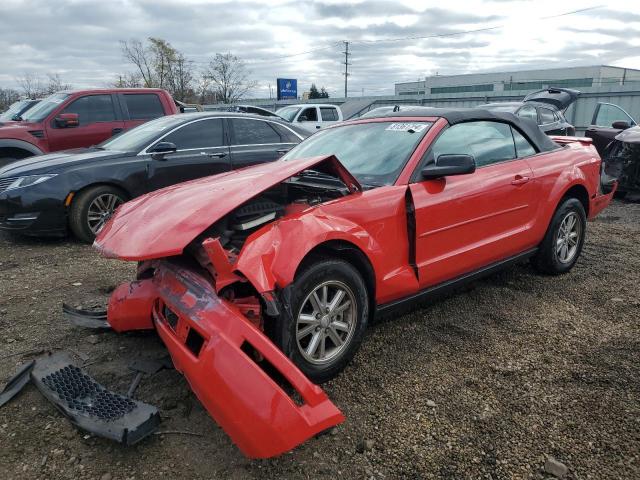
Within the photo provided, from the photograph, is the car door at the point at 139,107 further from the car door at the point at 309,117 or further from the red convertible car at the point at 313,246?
the car door at the point at 309,117

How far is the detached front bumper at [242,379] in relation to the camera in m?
2.00

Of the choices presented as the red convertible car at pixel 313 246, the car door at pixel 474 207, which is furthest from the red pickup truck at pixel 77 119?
the car door at pixel 474 207

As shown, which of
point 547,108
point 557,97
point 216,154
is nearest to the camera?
point 216,154

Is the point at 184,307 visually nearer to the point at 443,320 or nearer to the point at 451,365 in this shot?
the point at 451,365

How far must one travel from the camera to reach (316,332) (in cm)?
270

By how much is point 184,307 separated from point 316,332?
0.73 m

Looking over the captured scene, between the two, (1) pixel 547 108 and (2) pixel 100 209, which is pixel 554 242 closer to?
(2) pixel 100 209

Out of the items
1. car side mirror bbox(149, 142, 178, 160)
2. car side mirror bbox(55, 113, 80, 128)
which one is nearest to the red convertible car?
car side mirror bbox(149, 142, 178, 160)

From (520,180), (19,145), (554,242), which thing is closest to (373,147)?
(520,180)

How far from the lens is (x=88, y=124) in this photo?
799cm

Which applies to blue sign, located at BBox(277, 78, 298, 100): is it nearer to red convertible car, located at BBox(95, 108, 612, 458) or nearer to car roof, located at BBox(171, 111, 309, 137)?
car roof, located at BBox(171, 111, 309, 137)

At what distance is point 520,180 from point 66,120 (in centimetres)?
696

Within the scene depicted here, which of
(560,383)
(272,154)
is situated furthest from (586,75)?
(560,383)

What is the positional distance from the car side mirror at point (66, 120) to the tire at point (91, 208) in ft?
8.59
